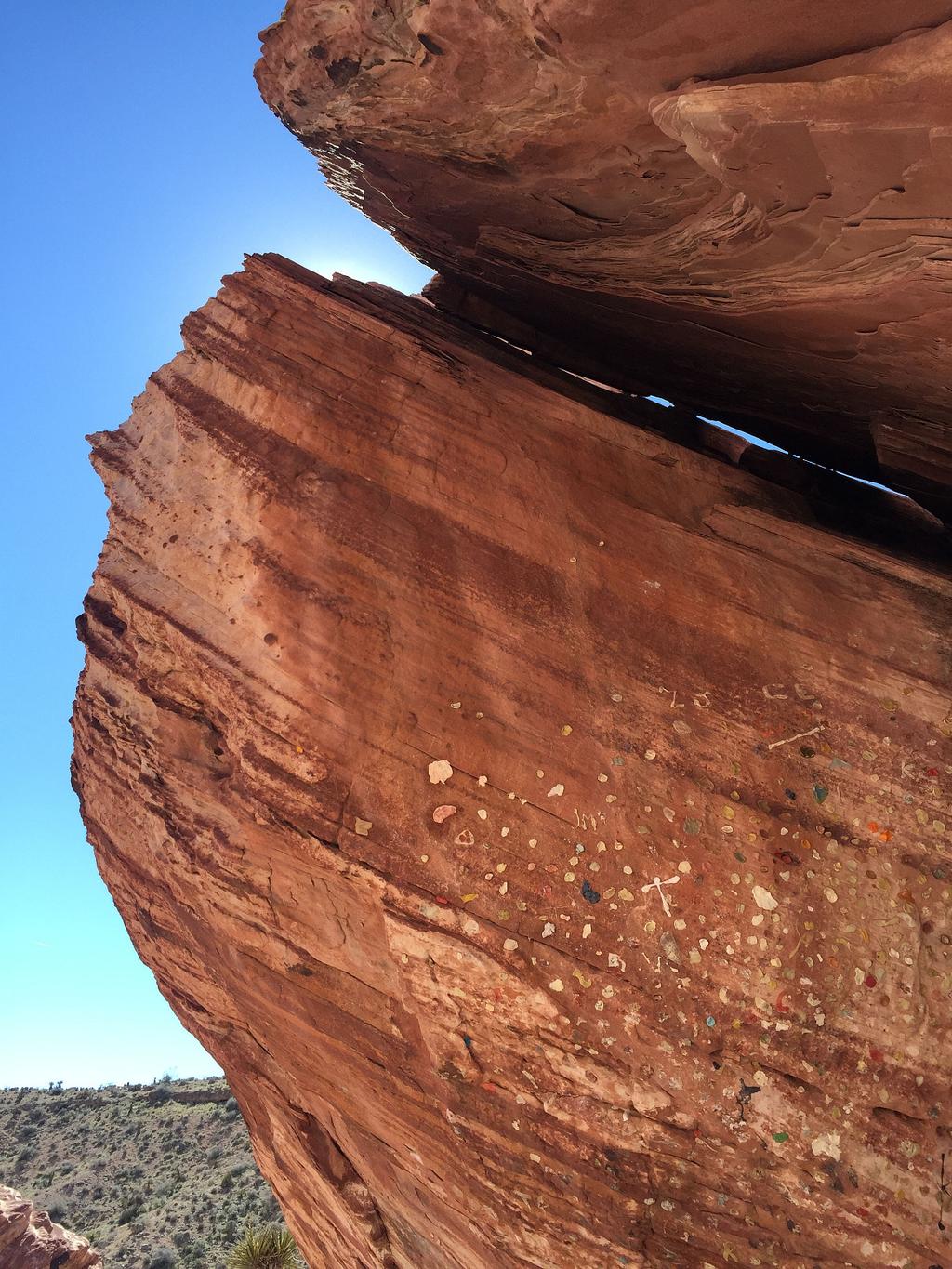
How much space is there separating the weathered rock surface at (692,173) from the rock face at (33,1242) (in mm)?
19707

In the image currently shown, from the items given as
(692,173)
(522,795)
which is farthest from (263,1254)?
(692,173)

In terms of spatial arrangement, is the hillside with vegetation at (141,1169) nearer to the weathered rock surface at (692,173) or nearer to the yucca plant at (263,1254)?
the yucca plant at (263,1254)

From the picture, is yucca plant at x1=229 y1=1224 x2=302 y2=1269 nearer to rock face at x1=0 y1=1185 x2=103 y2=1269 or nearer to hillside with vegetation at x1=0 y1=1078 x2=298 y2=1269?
rock face at x1=0 y1=1185 x2=103 y2=1269

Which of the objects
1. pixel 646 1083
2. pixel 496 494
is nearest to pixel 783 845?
pixel 646 1083

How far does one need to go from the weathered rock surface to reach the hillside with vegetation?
81.2ft

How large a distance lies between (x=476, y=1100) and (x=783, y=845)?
2907 mm

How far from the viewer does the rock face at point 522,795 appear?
579cm

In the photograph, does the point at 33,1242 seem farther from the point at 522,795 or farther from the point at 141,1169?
the point at 522,795

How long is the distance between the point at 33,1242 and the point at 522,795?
18099 millimetres

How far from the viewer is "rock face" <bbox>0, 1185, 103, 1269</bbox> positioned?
16.6m

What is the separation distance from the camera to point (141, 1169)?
28469 millimetres

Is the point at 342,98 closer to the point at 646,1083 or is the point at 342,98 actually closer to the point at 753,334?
the point at 753,334

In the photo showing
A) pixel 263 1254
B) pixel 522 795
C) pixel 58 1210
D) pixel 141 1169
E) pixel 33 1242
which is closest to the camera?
pixel 522 795

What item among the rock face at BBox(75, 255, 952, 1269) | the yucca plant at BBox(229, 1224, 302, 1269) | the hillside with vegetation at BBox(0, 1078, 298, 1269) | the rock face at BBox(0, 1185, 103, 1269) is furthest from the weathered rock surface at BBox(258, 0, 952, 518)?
the hillside with vegetation at BBox(0, 1078, 298, 1269)
